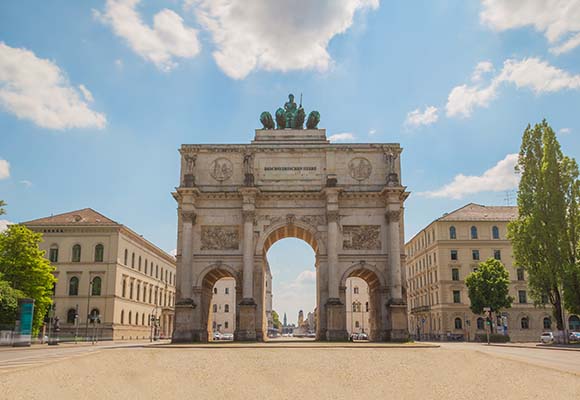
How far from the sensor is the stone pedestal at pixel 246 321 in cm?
3831

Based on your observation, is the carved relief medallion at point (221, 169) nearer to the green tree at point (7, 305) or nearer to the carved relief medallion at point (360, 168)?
the carved relief medallion at point (360, 168)

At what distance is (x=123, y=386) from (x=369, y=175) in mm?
29655

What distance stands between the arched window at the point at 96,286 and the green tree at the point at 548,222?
1553 inches

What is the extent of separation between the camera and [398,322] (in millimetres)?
38625

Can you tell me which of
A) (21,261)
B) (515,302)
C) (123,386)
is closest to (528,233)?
(515,302)

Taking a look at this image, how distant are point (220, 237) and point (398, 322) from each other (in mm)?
13898

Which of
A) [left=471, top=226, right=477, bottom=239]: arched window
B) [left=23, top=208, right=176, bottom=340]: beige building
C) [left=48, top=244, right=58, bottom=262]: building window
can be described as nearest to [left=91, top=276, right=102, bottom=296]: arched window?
[left=23, top=208, right=176, bottom=340]: beige building

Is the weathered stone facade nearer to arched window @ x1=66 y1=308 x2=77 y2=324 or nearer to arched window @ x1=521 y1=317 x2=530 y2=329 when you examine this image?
arched window @ x1=66 y1=308 x2=77 y2=324

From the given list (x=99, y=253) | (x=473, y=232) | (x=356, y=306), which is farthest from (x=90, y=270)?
(x=356, y=306)

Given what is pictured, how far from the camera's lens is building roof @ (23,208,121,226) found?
194ft

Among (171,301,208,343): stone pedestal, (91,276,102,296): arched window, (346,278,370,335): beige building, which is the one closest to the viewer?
(171,301,208,343): stone pedestal

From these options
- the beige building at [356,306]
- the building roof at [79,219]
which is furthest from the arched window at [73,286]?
the beige building at [356,306]

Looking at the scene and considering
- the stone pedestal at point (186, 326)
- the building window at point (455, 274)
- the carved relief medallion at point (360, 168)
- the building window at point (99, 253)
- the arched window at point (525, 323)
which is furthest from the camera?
the building window at point (455, 274)

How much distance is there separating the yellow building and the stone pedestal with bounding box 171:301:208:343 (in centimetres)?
3485
